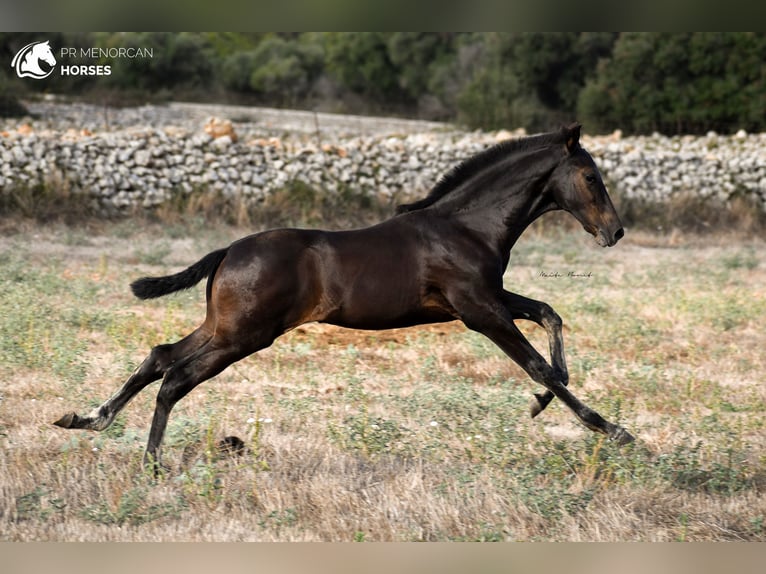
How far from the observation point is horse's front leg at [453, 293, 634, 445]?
218 inches

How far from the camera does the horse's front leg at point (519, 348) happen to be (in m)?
5.54

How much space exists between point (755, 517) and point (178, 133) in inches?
564

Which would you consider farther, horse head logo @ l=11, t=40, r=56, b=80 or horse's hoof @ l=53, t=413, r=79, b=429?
horse head logo @ l=11, t=40, r=56, b=80

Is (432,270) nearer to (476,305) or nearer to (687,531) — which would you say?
(476,305)

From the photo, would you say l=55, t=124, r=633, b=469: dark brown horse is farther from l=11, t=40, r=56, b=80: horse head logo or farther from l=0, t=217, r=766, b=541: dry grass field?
l=11, t=40, r=56, b=80: horse head logo

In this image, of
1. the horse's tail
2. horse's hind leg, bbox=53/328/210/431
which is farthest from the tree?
horse's hind leg, bbox=53/328/210/431

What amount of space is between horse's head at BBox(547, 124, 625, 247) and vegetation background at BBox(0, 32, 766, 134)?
17.3m

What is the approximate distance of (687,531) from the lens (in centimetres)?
491

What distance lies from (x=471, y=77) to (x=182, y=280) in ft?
97.1

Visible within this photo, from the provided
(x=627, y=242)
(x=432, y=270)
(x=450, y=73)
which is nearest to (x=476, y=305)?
(x=432, y=270)

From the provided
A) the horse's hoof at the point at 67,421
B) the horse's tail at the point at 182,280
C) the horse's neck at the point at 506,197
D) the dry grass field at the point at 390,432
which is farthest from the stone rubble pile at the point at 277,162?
the horse's neck at the point at 506,197

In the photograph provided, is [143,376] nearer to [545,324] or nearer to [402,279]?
[402,279]

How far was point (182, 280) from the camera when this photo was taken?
573 centimetres

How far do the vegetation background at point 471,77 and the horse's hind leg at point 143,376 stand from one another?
1676 cm
